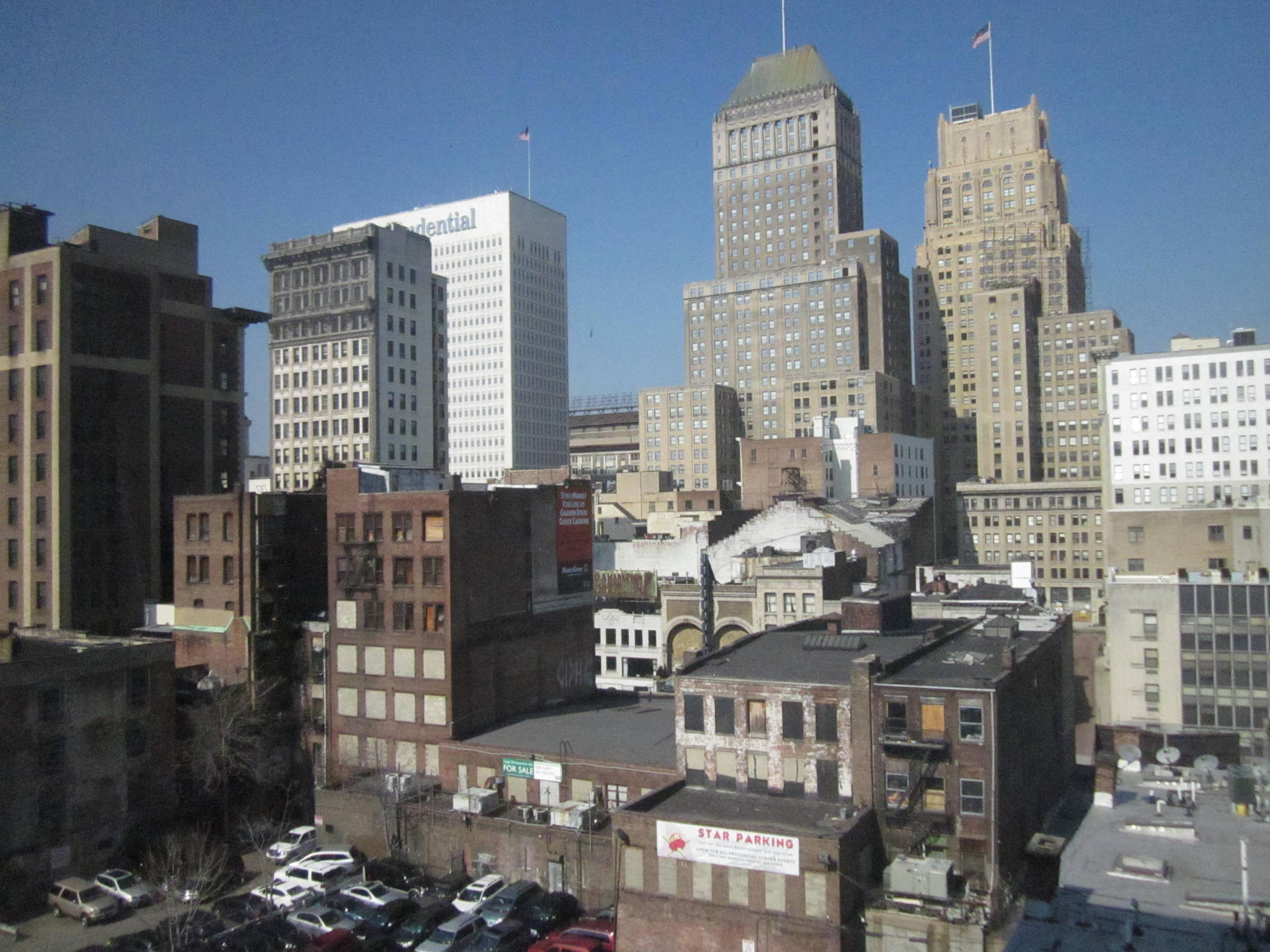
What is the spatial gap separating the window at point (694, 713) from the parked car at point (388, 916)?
540 inches

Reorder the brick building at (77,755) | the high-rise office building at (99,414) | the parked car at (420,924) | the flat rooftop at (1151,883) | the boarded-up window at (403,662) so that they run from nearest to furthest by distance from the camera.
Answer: the flat rooftop at (1151,883), the parked car at (420,924), the brick building at (77,755), the boarded-up window at (403,662), the high-rise office building at (99,414)

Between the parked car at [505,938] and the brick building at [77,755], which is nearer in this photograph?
the parked car at [505,938]

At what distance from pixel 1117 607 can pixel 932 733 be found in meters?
36.4

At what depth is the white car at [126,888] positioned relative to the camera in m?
46.5

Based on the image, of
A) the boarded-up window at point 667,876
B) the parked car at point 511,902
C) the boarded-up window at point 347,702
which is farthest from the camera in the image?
the boarded-up window at point 347,702

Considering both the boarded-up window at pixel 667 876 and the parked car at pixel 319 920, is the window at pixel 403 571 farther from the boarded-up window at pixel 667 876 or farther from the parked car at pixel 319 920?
the boarded-up window at pixel 667 876

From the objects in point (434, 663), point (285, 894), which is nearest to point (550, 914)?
point (285, 894)

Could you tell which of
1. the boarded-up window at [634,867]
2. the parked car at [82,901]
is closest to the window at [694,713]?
the boarded-up window at [634,867]

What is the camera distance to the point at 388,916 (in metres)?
43.6

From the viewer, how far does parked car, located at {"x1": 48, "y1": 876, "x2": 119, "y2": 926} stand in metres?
45.1

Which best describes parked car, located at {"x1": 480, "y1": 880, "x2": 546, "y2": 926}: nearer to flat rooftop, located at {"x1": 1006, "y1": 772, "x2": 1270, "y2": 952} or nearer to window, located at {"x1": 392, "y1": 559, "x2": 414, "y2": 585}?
window, located at {"x1": 392, "y1": 559, "x2": 414, "y2": 585}

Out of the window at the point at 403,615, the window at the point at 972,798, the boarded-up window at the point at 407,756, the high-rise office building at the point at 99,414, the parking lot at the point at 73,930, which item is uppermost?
the high-rise office building at the point at 99,414

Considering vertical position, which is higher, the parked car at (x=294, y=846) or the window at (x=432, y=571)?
the window at (x=432, y=571)

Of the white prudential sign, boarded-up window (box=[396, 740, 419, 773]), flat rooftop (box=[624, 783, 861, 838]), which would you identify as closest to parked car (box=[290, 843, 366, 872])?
boarded-up window (box=[396, 740, 419, 773])
